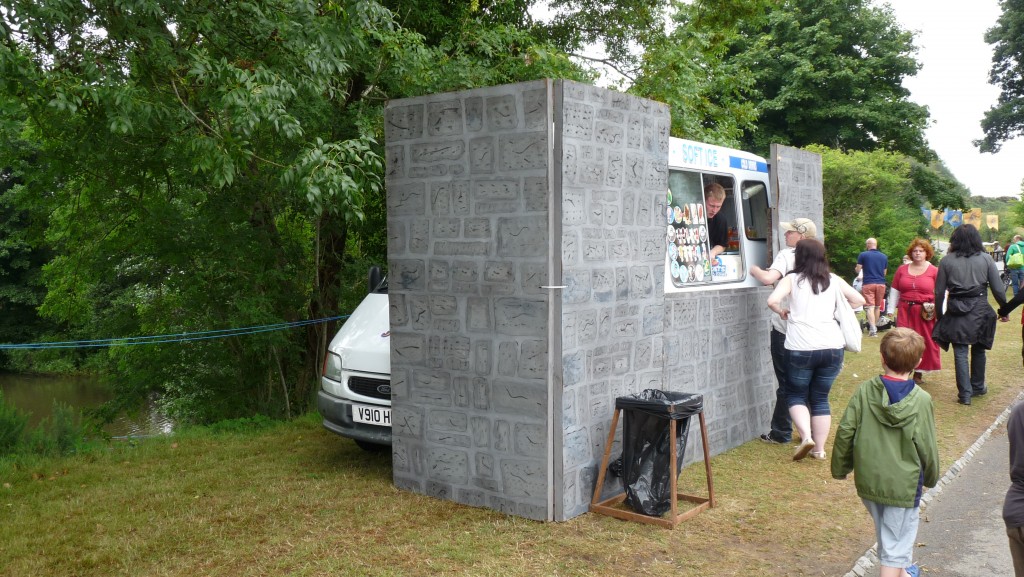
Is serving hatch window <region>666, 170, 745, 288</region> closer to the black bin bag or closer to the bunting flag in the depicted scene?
the black bin bag

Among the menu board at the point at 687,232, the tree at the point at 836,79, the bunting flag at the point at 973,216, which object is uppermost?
the tree at the point at 836,79

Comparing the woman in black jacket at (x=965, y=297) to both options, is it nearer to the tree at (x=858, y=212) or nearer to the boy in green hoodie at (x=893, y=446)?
the boy in green hoodie at (x=893, y=446)

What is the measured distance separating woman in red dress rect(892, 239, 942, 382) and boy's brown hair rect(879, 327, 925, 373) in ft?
22.6

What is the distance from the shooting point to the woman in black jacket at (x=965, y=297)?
376 inches

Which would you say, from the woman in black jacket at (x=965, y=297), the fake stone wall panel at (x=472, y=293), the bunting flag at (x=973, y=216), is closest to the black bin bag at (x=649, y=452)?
the fake stone wall panel at (x=472, y=293)

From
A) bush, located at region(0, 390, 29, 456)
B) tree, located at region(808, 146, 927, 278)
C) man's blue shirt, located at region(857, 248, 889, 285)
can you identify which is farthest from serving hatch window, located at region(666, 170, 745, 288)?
tree, located at region(808, 146, 927, 278)

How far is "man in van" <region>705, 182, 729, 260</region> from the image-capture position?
7465mm

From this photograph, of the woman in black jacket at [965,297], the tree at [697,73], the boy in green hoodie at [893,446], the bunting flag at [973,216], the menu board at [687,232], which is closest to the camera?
the boy in green hoodie at [893,446]

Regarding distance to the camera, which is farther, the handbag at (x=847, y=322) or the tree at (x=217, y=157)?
the handbag at (x=847, y=322)

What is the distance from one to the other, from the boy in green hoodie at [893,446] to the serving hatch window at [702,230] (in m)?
2.86

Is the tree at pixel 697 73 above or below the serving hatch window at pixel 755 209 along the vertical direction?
above

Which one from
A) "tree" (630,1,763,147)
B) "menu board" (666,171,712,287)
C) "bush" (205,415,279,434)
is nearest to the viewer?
"menu board" (666,171,712,287)

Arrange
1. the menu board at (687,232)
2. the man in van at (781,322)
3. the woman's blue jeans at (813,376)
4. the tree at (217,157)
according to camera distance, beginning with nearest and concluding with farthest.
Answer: the tree at (217,157)
the menu board at (687,232)
the woman's blue jeans at (813,376)
the man in van at (781,322)

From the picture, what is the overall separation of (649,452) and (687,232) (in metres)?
2.24
